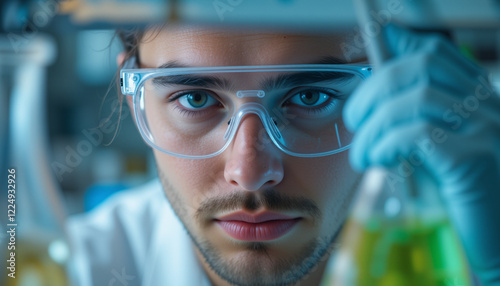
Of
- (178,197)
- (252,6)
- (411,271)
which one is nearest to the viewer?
(411,271)

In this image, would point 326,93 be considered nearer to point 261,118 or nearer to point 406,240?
point 261,118

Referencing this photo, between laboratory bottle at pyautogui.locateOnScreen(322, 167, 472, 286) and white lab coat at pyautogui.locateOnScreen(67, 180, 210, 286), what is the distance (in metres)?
0.31

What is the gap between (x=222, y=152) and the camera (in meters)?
0.59

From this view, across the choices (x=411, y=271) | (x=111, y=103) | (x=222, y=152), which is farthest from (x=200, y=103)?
(x=411, y=271)

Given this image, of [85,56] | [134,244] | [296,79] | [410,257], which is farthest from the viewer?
[134,244]

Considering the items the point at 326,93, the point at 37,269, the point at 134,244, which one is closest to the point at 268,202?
the point at 326,93

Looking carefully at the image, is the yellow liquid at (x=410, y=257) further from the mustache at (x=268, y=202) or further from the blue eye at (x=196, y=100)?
the blue eye at (x=196, y=100)

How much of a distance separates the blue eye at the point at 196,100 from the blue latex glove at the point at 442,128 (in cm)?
17

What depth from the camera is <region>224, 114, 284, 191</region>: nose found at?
0.55m

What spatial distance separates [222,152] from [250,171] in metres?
0.05

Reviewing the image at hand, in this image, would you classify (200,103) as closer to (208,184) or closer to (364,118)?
(208,184)

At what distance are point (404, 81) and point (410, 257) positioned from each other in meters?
0.16

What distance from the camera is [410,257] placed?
438 mm

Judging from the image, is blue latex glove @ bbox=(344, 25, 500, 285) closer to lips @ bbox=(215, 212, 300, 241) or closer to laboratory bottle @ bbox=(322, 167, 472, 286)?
laboratory bottle @ bbox=(322, 167, 472, 286)
